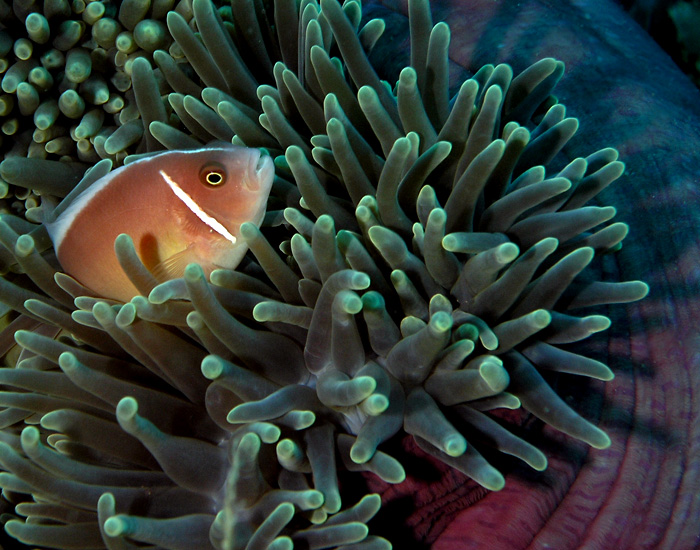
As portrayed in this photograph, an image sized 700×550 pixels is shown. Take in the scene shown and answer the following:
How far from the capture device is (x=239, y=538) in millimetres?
1006

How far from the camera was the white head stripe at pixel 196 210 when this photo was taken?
127 cm

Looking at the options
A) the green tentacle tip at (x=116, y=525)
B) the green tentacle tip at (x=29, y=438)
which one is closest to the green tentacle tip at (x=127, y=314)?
the green tentacle tip at (x=29, y=438)

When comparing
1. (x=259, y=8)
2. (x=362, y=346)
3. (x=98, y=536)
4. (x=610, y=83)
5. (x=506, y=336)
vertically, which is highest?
(x=610, y=83)

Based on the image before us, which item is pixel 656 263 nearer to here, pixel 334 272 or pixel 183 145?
pixel 334 272

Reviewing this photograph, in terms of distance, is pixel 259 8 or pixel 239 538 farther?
pixel 259 8

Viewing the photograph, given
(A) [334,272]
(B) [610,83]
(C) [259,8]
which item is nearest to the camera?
(A) [334,272]

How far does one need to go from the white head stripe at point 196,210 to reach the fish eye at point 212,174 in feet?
0.17

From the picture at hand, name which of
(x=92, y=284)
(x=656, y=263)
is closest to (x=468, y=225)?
(x=656, y=263)

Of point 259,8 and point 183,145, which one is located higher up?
point 259,8

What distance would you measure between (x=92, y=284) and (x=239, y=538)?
0.69m

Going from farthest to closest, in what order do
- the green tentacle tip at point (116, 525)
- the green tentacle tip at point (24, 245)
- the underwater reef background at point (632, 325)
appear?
the green tentacle tip at point (24, 245) → the underwater reef background at point (632, 325) → the green tentacle tip at point (116, 525)

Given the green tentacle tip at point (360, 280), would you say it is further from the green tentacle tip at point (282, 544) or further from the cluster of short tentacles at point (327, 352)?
the green tentacle tip at point (282, 544)

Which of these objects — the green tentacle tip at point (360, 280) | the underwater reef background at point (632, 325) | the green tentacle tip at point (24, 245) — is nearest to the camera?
the green tentacle tip at point (360, 280)

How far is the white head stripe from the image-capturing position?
1273 mm
